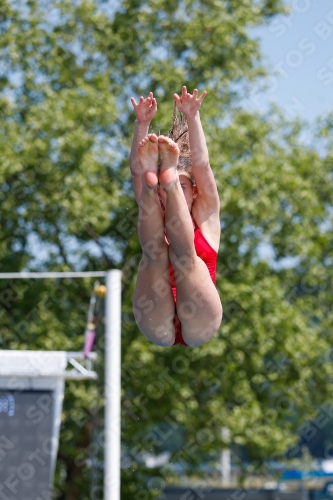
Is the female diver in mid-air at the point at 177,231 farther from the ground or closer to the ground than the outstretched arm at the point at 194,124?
→ closer to the ground

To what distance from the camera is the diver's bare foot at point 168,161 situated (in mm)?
3676

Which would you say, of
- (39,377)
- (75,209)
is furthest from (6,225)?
(39,377)

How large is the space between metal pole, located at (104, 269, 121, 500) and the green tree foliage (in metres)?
4.15

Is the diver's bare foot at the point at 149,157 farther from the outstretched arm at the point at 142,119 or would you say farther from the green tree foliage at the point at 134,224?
the green tree foliage at the point at 134,224

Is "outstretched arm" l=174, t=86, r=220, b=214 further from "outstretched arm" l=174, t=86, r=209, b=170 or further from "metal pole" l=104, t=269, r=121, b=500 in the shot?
"metal pole" l=104, t=269, r=121, b=500

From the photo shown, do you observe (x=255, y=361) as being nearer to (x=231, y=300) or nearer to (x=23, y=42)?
(x=231, y=300)

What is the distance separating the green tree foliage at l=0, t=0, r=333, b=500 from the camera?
40.1 ft

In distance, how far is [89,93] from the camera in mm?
12586

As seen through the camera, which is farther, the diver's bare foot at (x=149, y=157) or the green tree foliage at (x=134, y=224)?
the green tree foliage at (x=134, y=224)

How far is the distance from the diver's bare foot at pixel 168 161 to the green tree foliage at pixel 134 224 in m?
8.29

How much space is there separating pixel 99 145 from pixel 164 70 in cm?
187

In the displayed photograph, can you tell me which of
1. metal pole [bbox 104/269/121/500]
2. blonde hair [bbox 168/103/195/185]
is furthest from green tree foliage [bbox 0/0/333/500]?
blonde hair [bbox 168/103/195/185]

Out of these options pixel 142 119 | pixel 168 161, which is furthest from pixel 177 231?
pixel 142 119

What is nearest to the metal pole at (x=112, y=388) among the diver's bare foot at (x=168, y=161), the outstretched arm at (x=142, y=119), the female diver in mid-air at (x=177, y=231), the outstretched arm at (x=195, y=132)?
the female diver in mid-air at (x=177, y=231)
